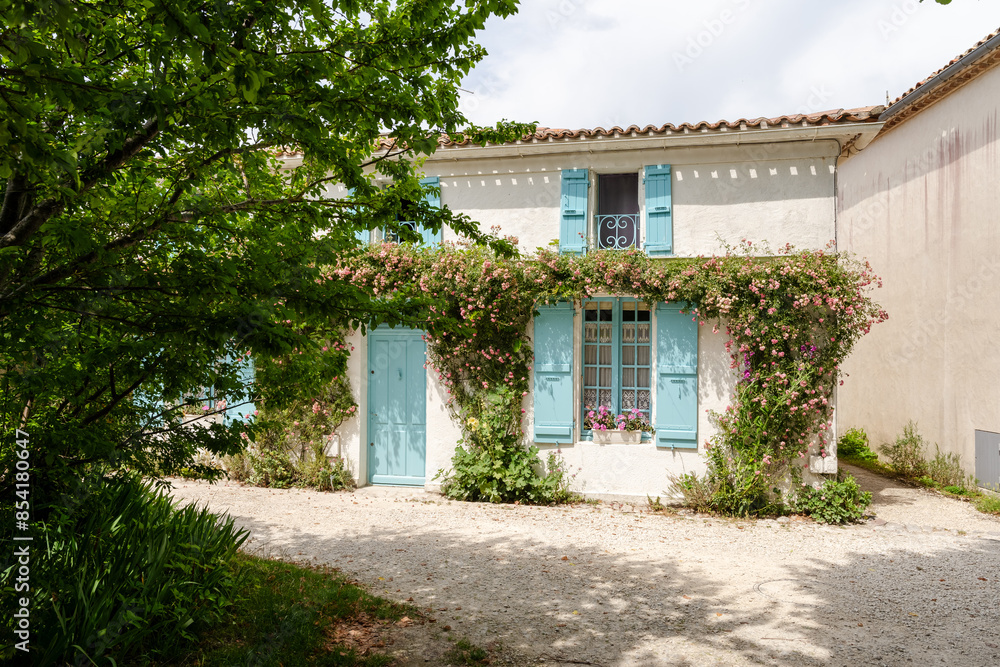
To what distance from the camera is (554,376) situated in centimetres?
825

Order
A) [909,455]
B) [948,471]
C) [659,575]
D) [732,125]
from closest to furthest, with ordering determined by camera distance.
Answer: [659,575], [732,125], [948,471], [909,455]

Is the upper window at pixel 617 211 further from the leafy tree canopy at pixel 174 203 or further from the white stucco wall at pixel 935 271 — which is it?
the leafy tree canopy at pixel 174 203

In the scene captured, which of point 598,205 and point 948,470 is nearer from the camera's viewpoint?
point 598,205

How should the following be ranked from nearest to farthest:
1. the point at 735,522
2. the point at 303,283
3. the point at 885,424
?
the point at 303,283 < the point at 735,522 < the point at 885,424

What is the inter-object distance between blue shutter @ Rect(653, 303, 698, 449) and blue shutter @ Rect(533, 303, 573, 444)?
1.15m

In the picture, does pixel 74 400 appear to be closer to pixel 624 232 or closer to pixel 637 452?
pixel 637 452

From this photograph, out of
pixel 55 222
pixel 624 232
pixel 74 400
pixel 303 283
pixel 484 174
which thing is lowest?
pixel 74 400

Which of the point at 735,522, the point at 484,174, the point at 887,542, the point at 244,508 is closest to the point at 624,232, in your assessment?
the point at 484,174

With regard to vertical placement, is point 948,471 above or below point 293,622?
above

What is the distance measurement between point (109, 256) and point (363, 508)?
577cm

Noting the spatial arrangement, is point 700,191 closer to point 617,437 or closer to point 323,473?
point 617,437

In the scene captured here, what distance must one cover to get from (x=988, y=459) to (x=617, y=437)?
5.05m

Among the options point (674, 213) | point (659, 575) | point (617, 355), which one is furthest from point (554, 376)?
point (659, 575)

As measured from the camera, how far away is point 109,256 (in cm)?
258
